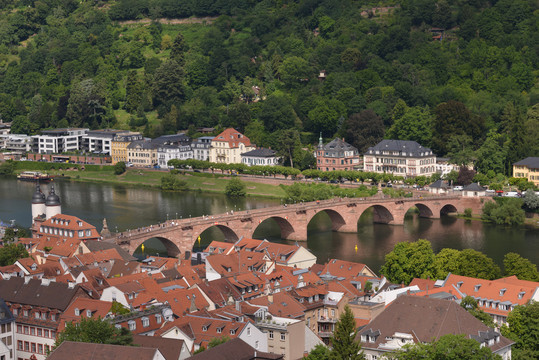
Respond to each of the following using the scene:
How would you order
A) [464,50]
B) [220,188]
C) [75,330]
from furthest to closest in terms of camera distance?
[464,50]
[220,188]
[75,330]

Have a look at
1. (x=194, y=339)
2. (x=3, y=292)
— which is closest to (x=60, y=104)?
(x=3, y=292)

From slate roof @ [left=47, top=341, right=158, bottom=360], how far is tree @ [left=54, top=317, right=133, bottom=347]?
3320 millimetres

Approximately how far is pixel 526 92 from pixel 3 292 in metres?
108

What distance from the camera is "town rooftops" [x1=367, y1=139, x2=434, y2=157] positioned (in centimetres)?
13762

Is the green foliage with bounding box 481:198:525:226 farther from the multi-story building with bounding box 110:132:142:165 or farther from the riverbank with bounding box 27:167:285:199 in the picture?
the multi-story building with bounding box 110:132:142:165

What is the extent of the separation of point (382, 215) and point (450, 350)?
6589cm

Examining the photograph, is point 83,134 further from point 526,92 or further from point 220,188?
point 526,92

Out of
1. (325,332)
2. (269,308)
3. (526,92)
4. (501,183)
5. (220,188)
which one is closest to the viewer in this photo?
(269,308)

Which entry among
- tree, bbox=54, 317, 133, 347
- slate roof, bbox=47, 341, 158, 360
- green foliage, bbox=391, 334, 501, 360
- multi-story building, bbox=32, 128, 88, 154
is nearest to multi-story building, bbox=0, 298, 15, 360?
tree, bbox=54, 317, 133, 347

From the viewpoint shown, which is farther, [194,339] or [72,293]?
[72,293]

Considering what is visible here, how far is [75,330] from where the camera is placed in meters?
54.2

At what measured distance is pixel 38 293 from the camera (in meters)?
63.5

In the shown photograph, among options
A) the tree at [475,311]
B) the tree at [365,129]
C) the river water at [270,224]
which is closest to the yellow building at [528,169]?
the river water at [270,224]

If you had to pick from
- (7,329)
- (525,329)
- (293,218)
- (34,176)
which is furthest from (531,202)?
(34,176)
